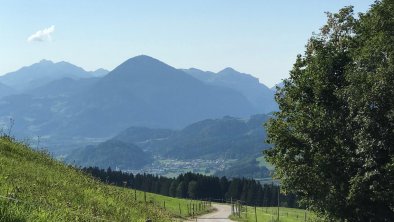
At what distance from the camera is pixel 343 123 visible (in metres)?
37.0

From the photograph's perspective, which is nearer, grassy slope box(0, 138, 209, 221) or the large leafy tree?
grassy slope box(0, 138, 209, 221)

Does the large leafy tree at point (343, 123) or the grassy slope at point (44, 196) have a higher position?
the large leafy tree at point (343, 123)

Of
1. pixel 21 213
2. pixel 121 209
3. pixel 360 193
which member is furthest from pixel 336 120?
pixel 21 213

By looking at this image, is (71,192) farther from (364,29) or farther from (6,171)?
(364,29)

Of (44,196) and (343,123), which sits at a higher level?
(343,123)

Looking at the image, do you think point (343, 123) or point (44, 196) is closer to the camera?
point (44, 196)

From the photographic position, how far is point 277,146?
147 feet

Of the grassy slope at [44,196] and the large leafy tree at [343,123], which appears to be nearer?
the grassy slope at [44,196]

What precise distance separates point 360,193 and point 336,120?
20.6ft

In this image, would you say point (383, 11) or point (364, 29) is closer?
point (383, 11)

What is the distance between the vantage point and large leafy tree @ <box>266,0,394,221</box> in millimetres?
34031

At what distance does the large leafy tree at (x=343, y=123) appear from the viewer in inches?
1340

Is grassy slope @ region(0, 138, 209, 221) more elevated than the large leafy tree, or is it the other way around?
the large leafy tree

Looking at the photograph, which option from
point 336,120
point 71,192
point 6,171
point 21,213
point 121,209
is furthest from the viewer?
point 336,120
